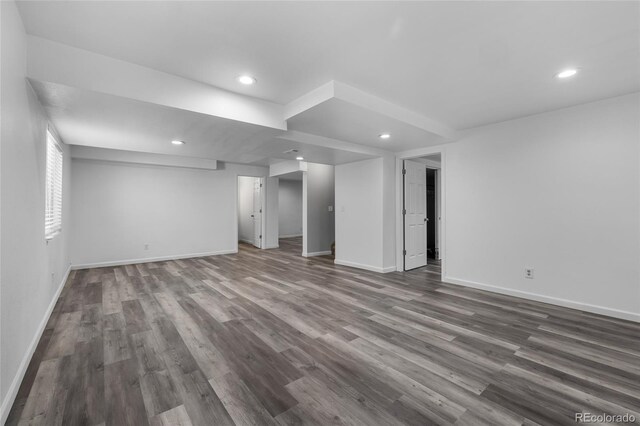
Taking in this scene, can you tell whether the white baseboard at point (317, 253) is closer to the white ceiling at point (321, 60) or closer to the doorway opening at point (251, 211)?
the doorway opening at point (251, 211)

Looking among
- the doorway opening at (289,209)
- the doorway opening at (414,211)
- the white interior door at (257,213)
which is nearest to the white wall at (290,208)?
the doorway opening at (289,209)

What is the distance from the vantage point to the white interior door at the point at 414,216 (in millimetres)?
5148

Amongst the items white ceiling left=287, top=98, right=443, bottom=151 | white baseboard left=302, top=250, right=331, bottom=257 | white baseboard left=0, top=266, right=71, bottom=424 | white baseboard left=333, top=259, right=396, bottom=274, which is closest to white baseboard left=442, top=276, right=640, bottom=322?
white baseboard left=333, top=259, right=396, bottom=274

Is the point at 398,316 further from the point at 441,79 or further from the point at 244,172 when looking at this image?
the point at 244,172

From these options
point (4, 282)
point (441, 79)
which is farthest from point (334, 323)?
point (441, 79)

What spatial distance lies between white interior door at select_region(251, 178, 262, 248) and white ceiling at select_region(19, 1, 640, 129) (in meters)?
5.51

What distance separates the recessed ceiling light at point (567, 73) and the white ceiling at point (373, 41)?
3.1 inches

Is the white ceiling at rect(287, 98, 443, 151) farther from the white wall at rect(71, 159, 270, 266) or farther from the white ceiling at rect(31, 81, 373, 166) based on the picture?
the white wall at rect(71, 159, 270, 266)

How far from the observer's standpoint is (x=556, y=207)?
127 inches

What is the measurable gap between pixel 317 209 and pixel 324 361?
508cm

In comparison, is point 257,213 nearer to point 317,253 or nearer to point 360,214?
point 317,253

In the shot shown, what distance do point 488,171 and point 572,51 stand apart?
1921mm

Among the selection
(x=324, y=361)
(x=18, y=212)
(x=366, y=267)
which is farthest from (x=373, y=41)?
(x=366, y=267)

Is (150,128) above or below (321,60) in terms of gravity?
below
